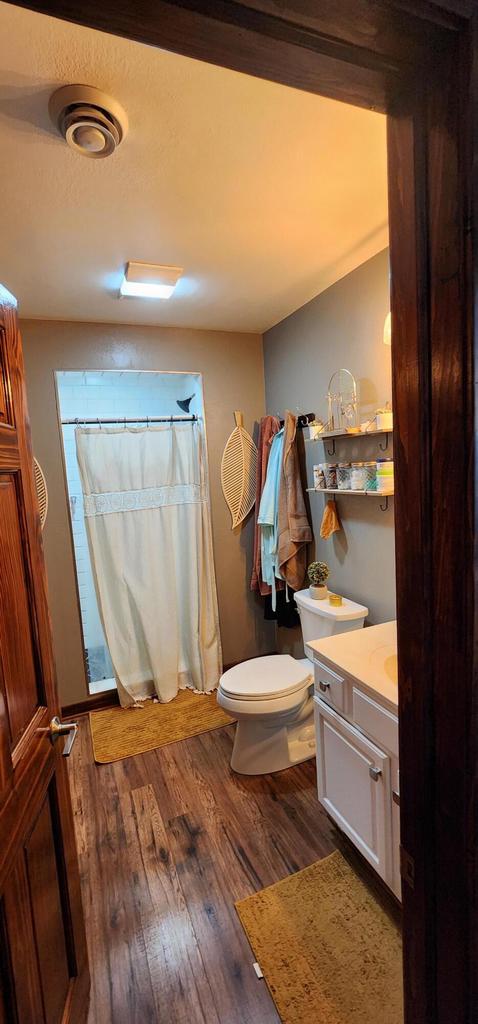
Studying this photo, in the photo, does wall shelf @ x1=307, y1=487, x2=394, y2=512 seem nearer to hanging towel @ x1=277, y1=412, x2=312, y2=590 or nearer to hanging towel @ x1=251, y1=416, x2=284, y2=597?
hanging towel @ x1=277, y1=412, x2=312, y2=590

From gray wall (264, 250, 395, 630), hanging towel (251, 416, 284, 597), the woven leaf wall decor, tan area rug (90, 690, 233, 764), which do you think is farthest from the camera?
the woven leaf wall decor

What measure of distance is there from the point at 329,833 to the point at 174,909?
25.7 inches

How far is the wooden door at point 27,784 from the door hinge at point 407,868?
2.23 feet

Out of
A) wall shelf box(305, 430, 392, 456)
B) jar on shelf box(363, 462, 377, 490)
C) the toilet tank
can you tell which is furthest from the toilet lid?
wall shelf box(305, 430, 392, 456)

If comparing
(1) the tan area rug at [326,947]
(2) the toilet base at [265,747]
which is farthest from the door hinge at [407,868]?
(2) the toilet base at [265,747]

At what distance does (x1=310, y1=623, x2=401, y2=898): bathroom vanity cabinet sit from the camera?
134 centimetres

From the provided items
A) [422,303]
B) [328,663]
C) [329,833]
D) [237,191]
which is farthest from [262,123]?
[329,833]

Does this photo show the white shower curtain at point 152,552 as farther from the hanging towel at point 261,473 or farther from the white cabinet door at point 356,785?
the white cabinet door at point 356,785

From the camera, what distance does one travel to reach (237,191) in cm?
146

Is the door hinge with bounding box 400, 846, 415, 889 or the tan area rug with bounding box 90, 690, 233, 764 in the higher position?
the door hinge with bounding box 400, 846, 415, 889

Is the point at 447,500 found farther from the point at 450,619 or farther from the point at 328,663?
the point at 328,663

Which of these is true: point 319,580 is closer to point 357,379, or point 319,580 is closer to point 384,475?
point 384,475

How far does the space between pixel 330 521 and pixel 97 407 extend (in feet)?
6.16

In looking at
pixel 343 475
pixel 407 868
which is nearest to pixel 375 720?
pixel 407 868
